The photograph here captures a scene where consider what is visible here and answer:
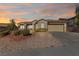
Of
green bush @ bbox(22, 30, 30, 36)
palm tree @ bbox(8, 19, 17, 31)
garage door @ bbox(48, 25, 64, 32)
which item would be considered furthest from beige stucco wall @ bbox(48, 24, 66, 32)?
palm tree @ bbox(8, 19, 17, 31)

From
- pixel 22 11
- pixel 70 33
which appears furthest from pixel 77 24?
pixel 22 11

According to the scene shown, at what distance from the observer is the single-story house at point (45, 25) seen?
385 inches

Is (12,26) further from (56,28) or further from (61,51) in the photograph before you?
(61,51)

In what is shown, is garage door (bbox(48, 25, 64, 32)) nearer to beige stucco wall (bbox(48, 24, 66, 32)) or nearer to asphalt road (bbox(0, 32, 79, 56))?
beige stucco wall (bbox(48, 24, 66, 32))

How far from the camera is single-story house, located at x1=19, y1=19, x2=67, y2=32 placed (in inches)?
385

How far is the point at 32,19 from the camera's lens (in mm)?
9797

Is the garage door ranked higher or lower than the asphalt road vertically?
higher

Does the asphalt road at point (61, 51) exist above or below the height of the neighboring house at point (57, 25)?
below

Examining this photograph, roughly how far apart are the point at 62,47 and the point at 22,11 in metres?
0.84

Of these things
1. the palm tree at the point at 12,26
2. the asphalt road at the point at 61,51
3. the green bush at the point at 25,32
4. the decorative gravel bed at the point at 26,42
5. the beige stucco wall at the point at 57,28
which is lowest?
the asphalt road at the point at 61,51

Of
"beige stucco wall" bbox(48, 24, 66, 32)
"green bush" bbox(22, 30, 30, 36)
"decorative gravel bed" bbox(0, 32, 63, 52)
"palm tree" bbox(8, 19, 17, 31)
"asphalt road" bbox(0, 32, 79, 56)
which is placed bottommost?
"asphalt road" bbox(0, 32, 79, 56)

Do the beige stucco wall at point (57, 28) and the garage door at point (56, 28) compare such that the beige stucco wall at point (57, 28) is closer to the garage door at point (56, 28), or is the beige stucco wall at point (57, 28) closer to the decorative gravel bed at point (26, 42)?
the garage door at point (56, 28)

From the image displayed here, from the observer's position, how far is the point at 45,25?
32.3 feet

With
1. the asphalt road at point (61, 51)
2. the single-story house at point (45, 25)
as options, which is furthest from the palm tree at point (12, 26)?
the asphalt road at point (61, 51)
